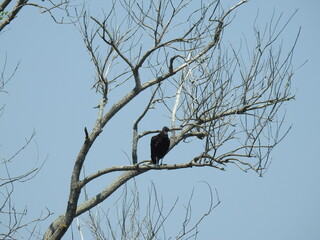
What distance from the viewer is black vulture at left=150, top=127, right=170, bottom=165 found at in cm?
765

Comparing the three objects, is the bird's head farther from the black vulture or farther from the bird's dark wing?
the bird's dark wing

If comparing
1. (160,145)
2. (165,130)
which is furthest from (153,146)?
(165,130)

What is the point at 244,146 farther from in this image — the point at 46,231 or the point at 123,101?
the point at 46,231

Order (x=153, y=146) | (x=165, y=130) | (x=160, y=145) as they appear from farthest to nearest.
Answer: (x=153, y=146), (x=160, y=145), (x=165, y=130)

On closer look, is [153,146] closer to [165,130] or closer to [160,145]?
[160,145]

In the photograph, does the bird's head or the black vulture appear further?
the black vulture

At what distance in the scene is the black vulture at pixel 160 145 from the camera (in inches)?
301

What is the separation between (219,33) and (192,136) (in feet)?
4.14

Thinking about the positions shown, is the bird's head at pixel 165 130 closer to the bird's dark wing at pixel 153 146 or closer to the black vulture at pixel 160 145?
the black vulture at pixel 160 145

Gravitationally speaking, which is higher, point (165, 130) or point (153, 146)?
point (153, 146)

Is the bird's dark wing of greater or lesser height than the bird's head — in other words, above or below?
above

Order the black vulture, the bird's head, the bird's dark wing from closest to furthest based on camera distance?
the bird's head
the black vulture
the bird's dark wing

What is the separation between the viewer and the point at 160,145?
25.6 feet

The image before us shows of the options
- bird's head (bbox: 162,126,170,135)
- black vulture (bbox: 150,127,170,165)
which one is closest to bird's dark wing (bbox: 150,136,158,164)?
black vulture (bbox: 150,127,170,165)
